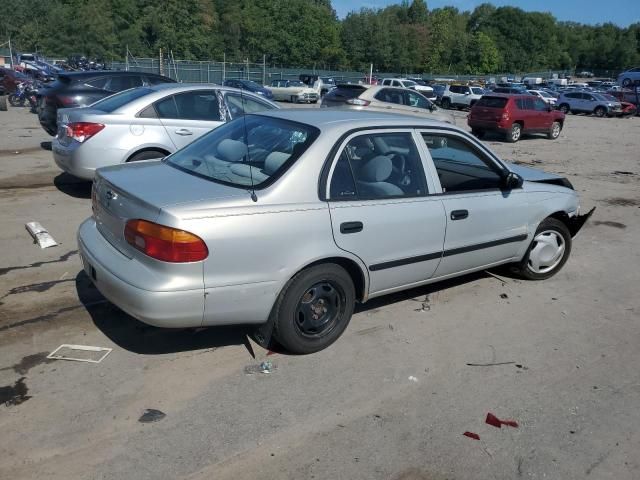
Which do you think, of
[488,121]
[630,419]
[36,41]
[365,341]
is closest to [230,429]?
[365,341]

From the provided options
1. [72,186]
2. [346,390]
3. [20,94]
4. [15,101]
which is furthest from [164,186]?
[15,101]

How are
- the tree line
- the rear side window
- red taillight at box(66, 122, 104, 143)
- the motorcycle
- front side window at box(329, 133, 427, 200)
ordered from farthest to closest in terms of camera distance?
the tree line < the motorcycle < the rear side window < red taillight at box(66, 122, 104, 143) < front side window at box(329, 133, 427, 200)

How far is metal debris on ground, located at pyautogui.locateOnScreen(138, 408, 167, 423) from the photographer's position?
327 centimetres

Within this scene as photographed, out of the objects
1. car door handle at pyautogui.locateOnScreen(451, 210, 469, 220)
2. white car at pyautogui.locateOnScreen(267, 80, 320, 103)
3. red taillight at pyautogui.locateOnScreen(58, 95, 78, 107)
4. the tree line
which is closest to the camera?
car door handle at pyautogui.locateOnScreen(451, 210, 469, 220)

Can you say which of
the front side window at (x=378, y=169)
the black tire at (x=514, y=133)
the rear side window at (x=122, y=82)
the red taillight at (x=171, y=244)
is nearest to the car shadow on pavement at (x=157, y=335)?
the red taillight at (x=171, y=244)

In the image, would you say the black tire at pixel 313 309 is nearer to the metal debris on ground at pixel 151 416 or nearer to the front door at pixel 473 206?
the metal debris on ground at pixel 151 416

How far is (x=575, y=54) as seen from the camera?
143 m

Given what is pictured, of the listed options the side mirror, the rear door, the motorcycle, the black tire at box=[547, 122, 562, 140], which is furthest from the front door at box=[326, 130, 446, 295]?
the motorcycle

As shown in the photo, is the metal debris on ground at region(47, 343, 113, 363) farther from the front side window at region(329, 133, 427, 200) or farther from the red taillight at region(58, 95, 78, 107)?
the red taillight at region(58, 95, 78, 107)

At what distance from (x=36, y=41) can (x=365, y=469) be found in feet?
255

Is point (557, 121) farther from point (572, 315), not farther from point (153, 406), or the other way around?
point (153, 406)

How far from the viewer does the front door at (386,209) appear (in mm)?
3988

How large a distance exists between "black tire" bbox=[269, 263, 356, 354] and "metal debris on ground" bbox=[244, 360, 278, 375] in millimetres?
164

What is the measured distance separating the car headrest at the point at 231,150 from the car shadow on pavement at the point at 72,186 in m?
4.52
